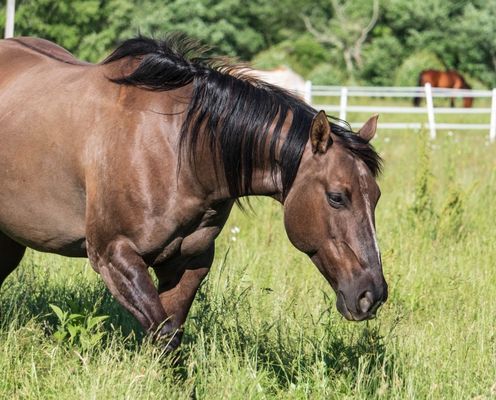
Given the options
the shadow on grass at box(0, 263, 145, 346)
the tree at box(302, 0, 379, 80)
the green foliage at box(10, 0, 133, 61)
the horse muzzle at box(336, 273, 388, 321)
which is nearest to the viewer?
the horse muzzle at box(336, 273, 388, 321)

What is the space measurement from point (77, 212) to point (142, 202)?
0.55m

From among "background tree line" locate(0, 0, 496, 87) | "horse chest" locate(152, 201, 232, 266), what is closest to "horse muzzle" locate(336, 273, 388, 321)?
"horse chest" locate(152, 201, 232, 266)

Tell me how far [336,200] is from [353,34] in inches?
1458

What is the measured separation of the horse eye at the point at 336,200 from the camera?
12.5ft

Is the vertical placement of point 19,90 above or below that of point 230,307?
above

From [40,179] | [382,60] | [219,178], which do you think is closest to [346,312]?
A: [219,178]

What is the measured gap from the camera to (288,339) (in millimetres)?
4934

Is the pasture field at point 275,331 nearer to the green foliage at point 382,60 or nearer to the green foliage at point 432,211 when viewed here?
the green foliage at point 432,211

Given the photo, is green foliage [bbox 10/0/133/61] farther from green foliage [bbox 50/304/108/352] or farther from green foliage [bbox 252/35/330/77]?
green foliage [bbox 50/304/108/352]

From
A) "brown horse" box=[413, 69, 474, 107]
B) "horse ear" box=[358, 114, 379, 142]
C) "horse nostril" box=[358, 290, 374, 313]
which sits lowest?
"brown horse" box=[413, 69, 474, 107]

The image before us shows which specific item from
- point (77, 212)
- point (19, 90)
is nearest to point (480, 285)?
point (77, 212)

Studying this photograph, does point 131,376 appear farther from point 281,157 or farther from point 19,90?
point 19,90

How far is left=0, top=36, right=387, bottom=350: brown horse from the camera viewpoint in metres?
3.85

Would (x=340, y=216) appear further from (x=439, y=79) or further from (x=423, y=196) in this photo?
(x=439, y=79)
